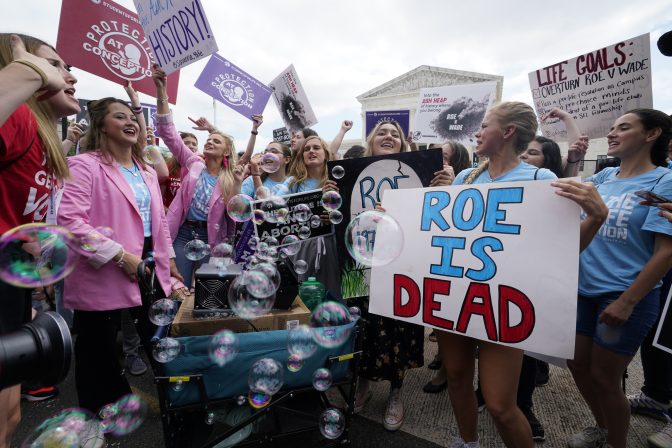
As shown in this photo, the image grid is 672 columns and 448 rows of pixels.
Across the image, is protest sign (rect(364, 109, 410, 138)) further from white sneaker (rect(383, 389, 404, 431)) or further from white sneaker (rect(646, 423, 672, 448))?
white sneaker (rect(646, 423, 672, 448))

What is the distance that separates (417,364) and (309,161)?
1.88 meters

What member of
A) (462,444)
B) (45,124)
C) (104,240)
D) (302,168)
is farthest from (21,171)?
(462,444)

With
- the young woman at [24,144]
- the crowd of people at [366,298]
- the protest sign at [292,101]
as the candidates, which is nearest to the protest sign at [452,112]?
the crowd of people at [366,298]

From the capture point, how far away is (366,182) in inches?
90.9

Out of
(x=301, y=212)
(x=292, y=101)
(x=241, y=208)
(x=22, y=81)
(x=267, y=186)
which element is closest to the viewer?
(x=22, y=81)

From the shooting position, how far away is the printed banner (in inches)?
95.2

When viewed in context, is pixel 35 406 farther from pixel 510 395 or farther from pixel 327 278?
pixel 510 395

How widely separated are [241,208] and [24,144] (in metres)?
1.37

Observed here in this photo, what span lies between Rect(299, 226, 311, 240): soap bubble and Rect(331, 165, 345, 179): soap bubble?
1.48 ft

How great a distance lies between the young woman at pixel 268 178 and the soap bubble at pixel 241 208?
461 mm

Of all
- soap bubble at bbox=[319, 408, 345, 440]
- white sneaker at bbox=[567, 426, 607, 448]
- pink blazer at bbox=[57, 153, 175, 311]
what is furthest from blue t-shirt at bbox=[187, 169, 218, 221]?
white sneaker at bbox=[567, 426, 607, 448]

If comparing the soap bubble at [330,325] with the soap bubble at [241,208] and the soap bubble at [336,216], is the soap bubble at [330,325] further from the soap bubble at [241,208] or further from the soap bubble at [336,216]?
the soap bubble at [241,208]

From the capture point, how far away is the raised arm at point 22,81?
1032mm

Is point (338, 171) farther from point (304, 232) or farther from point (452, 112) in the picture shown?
point (452, 112)
